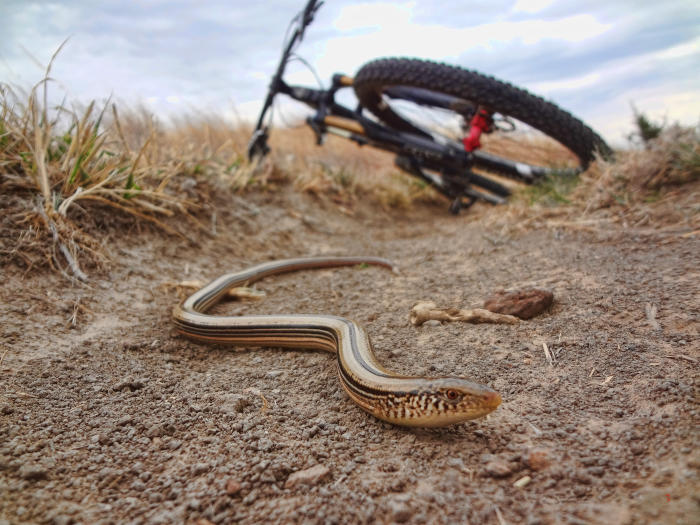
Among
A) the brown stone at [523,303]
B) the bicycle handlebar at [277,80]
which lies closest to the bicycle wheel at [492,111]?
the bicycle handlebar at [277,80]

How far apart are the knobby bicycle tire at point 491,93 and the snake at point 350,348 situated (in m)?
2.19

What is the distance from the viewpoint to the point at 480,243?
4.88 metres

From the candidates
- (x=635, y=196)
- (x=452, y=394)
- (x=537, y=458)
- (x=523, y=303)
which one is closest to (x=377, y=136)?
(x=635, y=196)

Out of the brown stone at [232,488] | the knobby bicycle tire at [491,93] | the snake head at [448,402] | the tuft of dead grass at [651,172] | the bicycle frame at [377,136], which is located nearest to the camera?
the brown stone at [232,488]

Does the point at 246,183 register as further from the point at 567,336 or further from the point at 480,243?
the point at 567,336

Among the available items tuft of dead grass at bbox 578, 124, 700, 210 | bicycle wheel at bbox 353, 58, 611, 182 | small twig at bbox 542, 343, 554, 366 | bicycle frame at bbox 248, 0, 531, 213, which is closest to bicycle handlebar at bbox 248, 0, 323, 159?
bicycle frame at bbox 248, 0, 531, 213

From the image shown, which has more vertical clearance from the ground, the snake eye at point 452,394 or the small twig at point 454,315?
the small twig at point 454,315

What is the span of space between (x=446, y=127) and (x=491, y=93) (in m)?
1.47

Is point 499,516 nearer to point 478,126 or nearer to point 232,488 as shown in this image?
point 232,488

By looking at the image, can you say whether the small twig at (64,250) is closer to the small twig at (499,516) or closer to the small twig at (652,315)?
the small twig at (499,516)

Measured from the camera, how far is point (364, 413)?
85.2 inches

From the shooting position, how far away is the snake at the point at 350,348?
1828 mm

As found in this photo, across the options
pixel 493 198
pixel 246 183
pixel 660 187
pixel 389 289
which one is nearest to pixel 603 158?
pixel 660 187

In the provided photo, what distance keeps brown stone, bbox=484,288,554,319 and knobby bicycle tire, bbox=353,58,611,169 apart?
9.49 feet
